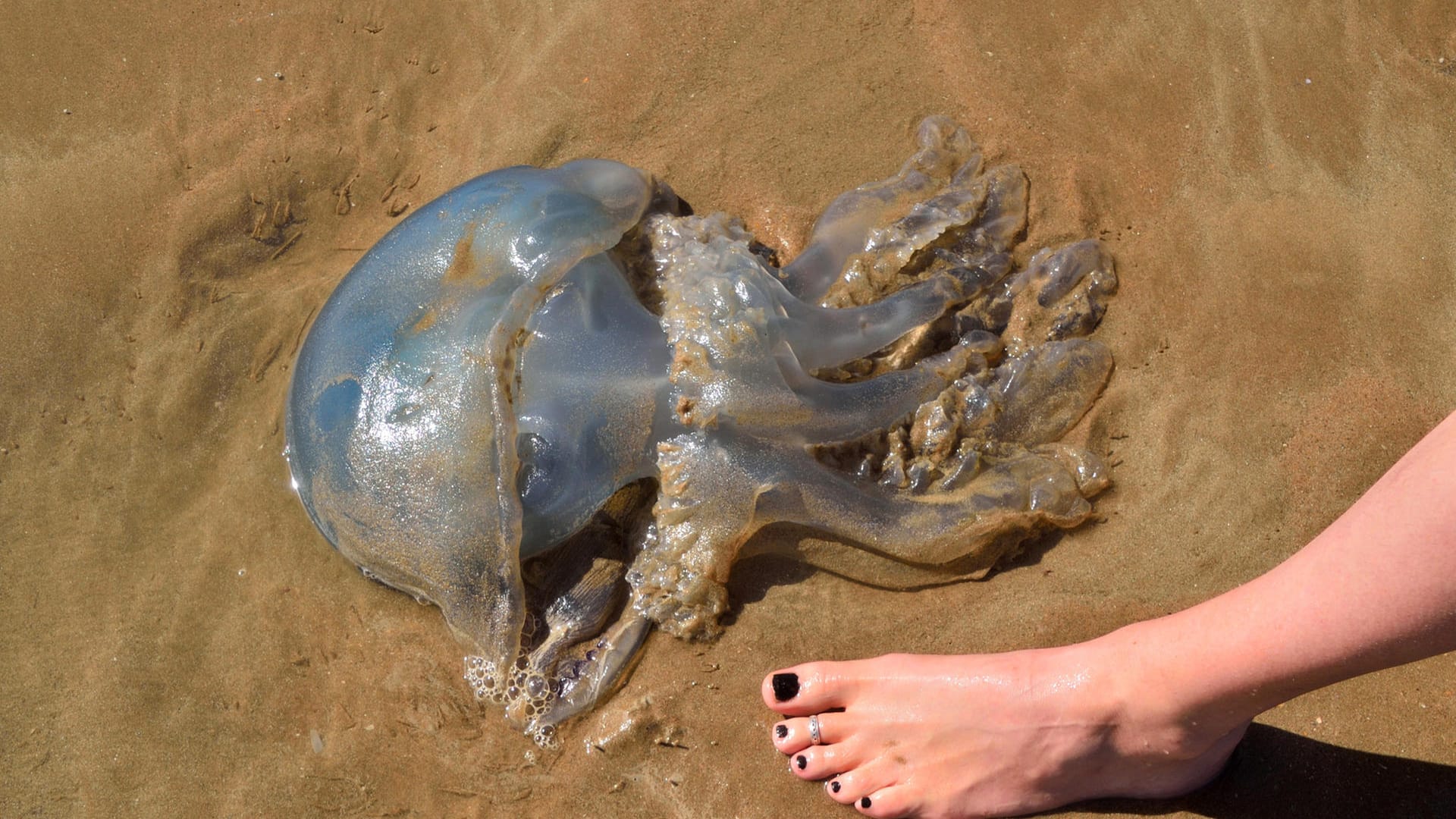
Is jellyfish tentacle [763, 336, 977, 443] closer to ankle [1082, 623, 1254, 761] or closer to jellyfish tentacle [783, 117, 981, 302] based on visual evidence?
jellyfish tentacle [783, 117, 981, 302]

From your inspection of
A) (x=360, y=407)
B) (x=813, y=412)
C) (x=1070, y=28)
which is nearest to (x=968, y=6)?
(x=1070, y=28)

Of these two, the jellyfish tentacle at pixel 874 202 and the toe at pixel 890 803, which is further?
the jellyfish tentacle at pixel 874 202

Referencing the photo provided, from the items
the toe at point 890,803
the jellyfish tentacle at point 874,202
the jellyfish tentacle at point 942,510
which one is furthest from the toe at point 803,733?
the jellyfish tentacle at point 874,202

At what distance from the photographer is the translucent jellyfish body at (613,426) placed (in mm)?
2166

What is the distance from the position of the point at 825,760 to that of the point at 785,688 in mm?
187

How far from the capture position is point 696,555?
2271 millimetres

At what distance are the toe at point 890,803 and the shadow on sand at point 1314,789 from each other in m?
0.38

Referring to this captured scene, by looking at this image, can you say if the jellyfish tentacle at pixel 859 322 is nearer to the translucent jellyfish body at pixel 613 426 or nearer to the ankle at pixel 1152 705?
the translucent jellyfish body at pixel 613 426

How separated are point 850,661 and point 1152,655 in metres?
0.68

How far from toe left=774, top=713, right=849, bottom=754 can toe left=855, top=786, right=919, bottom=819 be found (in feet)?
0.48

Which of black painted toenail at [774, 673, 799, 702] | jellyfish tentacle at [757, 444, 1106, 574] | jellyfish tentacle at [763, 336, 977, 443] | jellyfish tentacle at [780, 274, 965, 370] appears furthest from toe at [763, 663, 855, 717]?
jellyfish tentacle at [780, 274, 965, 370]

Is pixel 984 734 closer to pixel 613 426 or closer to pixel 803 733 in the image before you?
pixel 803 733

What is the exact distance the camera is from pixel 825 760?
2246 millimetres

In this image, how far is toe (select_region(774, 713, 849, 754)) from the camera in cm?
226
